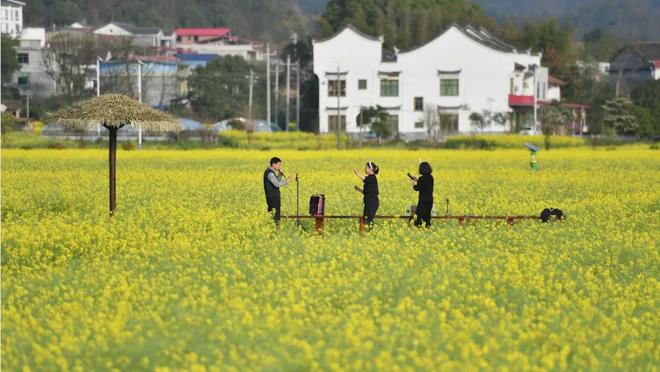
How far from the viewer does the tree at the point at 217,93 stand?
8944 cm

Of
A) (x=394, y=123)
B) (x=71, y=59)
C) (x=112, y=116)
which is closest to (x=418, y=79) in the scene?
(x=394, y=123)

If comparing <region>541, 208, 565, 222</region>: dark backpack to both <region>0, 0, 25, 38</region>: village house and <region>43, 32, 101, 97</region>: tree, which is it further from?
<region>0, 0, 25, 38</region>: village house

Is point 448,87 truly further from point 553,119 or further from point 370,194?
point 370,194

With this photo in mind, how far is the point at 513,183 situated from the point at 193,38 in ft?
433

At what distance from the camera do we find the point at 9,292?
48.9ft

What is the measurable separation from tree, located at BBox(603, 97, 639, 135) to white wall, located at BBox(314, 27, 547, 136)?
18.9ft

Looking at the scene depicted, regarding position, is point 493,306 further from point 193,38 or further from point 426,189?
point 193,38

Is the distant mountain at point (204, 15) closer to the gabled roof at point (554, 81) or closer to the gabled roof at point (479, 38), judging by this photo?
the gabled roof at point (554, 81)

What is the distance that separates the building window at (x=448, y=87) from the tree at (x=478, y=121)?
90.8 inches

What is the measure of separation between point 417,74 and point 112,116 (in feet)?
178

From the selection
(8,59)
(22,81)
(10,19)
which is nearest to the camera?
(8,59)

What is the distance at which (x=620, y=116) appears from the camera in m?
73.9

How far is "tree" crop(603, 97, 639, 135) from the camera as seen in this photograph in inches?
2904

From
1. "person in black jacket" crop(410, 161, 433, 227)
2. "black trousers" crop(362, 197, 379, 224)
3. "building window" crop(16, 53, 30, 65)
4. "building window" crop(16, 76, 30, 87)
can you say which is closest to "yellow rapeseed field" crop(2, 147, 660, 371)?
"black trousers" crop(362, 197, 379, 224)
